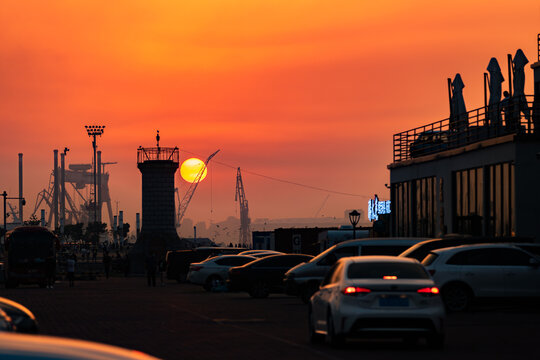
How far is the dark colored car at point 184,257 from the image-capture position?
52250mm

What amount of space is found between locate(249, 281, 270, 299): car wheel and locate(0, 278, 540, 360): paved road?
8.48 feet

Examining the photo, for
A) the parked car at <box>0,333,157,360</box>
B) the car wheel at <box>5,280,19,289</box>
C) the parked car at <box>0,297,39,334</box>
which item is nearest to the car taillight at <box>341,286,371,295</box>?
the parked car at <box>0,297,39,334</box>

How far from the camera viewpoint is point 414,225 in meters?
54.1

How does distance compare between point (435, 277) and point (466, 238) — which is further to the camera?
point (466, 238)

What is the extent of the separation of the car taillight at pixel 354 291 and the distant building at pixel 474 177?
21.4 m

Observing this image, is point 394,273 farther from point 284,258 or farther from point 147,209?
point 147,209

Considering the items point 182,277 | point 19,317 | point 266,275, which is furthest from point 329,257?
point 182,277

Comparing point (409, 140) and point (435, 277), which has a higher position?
point (409, 140)

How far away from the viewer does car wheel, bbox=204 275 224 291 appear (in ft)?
138

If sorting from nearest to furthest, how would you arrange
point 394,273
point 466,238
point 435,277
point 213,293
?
1. point 394,273
2. point 435,277
3. point 466,238
4. point 213,293

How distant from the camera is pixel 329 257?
2994 cm

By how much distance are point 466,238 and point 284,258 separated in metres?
8.11

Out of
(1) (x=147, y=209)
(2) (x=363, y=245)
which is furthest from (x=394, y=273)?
(1) (x=147, y=209)

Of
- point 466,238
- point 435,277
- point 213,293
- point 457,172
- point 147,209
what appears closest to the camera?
point 435,277
